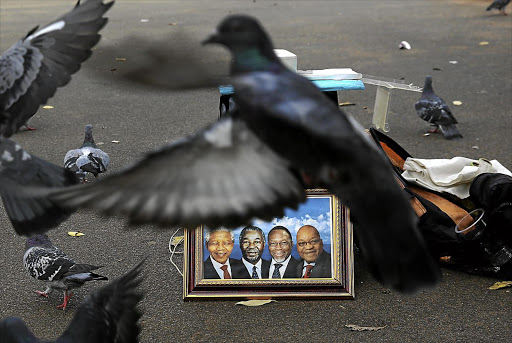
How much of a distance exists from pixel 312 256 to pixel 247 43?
2.53m

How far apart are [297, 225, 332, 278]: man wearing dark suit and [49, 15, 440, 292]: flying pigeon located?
92.3 inches

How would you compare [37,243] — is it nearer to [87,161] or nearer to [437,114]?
[87,161]

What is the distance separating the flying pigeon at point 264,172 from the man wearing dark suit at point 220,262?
235cm

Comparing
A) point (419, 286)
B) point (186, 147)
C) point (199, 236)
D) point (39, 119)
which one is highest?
point (186, 147)

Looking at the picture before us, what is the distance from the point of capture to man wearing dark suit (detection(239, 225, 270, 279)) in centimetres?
390

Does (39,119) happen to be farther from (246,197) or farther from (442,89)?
(246,197)

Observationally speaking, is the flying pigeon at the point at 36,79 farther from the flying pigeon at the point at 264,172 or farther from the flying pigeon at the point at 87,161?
the flying pigeon at the point at 87,161

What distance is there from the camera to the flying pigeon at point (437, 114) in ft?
21.2

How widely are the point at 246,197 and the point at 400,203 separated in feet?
1.17

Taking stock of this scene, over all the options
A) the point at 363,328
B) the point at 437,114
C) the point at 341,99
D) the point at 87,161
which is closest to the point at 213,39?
the point at 363,328

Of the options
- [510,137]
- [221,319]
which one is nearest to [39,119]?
[221,319]

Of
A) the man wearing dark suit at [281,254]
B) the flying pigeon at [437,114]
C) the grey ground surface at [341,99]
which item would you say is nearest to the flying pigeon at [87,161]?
the grey ground surface at [341,99]

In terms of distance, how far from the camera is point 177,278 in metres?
4.16

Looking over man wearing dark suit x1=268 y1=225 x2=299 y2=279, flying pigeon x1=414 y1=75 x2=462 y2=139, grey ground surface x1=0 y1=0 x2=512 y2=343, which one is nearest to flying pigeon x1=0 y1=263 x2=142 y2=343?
grey ground surface x1=0 y1=0 x2=512 y2=343
